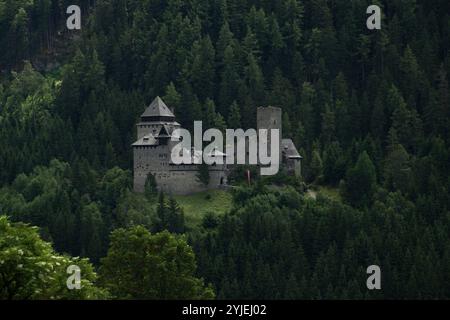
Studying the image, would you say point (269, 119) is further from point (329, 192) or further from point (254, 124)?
point (254, 124)

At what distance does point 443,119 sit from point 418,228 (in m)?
32.5

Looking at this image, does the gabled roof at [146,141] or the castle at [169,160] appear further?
the gabled roof at [146,141]

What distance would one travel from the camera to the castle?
13362 cm

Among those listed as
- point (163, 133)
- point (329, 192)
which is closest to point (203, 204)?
point (163, 133)

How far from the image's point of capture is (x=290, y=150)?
449 ft

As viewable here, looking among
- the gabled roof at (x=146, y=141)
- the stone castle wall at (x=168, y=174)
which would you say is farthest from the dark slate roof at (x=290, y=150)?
the gabled roof at (x=146, y=141)

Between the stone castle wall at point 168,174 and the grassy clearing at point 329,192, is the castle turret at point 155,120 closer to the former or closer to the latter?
the stone castle wall at point 168,174

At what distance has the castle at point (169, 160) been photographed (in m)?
134

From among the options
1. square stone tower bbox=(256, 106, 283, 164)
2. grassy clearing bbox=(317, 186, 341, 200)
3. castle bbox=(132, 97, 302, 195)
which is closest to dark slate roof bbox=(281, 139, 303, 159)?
castle bbox=(132, 97, 302, 195)

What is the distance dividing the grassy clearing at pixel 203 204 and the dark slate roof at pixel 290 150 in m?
8.41

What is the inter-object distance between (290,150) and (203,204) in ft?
38.9

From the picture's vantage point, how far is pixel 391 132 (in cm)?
15050
